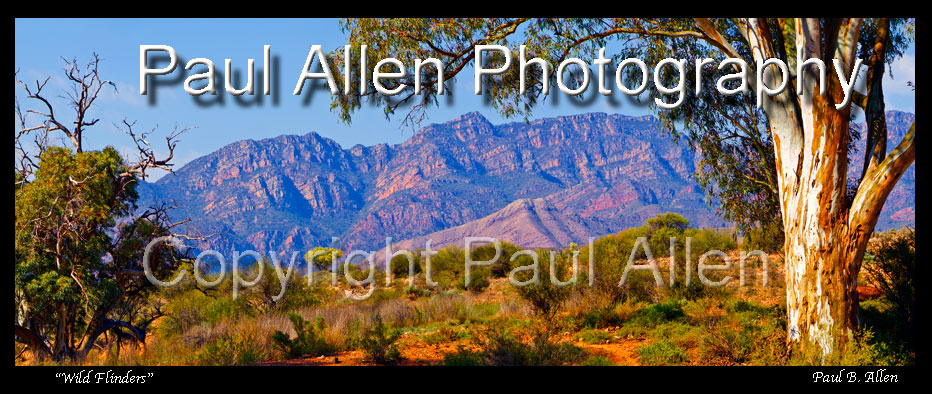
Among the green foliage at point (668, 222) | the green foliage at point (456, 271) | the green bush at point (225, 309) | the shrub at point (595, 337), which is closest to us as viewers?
Result: the shrub at point (595, 337)

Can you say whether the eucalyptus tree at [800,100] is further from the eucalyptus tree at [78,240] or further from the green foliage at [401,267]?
the green foliage at [401,267]

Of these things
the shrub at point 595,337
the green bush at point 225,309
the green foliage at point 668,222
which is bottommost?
the green bush at point 225,309

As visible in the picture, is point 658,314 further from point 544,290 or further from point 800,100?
point 800,100

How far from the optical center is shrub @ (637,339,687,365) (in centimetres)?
832

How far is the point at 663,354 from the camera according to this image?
27.6 ft

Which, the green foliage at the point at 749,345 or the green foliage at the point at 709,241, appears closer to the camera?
the green foliage at the point at 749,345

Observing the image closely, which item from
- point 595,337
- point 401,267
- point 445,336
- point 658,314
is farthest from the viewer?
point 401,267

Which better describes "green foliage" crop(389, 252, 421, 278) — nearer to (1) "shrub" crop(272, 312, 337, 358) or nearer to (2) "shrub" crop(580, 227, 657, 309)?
(2) "shrub" crop(580, 227, 657, 309)

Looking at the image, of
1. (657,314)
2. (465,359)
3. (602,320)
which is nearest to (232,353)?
(465,359)

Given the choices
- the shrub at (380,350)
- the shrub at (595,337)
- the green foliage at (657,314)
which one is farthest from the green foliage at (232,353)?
the green foliage at (657,314)

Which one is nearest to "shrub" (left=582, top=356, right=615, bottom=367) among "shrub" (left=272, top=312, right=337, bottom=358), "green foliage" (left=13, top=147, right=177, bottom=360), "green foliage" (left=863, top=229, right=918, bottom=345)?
"green foliage" (left=863, top=229, right=918, bottom=345)

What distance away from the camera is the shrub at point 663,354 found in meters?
8.32

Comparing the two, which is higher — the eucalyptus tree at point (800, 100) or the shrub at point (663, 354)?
the eucalyptus tree at point (800, 100)
